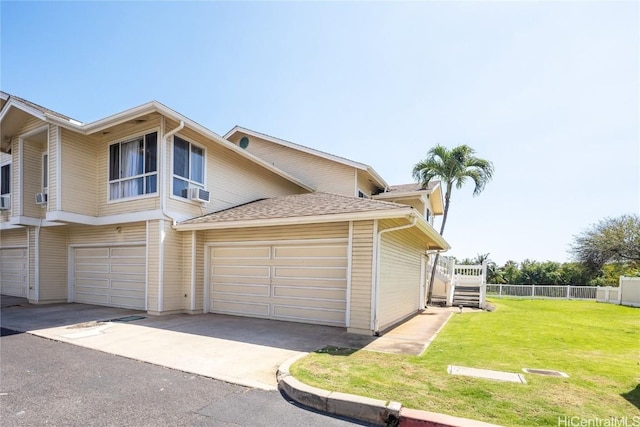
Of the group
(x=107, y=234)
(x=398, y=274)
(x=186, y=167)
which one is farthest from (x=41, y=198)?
(x=398, y=274)

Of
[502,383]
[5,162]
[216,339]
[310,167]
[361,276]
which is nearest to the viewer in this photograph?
[502,383]

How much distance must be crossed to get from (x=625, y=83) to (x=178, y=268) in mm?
12884

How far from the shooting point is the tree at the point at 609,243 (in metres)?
25.5

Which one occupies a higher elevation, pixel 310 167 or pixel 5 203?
pixel 310 167

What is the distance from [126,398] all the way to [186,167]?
7.82 m

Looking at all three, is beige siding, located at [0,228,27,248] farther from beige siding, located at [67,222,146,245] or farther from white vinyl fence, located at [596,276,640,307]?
white vinyl fence, located at [596,276,640,307]

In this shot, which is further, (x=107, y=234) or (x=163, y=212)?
A: (x=107, y=234)

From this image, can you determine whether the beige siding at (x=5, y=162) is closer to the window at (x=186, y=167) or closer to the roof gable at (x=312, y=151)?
the window at (x=186, y=167)

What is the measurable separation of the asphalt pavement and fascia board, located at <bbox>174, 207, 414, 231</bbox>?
4386mm

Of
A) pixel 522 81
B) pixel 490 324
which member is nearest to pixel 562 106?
pixel 522 81

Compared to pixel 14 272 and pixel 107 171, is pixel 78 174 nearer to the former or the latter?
pixel 107 171

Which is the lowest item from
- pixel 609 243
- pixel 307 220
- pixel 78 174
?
pixel 307 220

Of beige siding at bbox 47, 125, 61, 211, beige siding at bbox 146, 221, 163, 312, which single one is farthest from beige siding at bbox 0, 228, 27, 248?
beige siding at bbox 146, 221, 163, 312

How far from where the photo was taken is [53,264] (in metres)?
12.2
